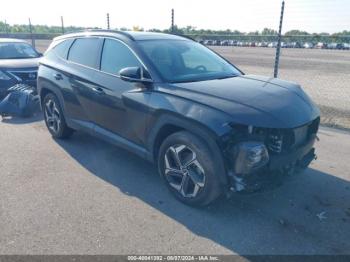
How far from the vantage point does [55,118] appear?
5672mm

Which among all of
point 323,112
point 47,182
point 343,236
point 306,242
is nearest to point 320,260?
point 306,242

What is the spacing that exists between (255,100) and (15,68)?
7.05 metres

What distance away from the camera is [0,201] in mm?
3703

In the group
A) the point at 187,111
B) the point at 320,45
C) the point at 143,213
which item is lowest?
the point at 143,213

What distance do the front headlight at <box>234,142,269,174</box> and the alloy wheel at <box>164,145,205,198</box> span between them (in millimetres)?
437

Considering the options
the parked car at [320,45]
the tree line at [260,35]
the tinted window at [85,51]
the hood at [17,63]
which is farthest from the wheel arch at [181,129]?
the parked car at [320,45]

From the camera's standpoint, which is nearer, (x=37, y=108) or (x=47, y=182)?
(x=47, y=182)

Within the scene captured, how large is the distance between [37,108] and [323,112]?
6719 mm

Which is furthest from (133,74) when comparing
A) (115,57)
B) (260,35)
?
(260,35)

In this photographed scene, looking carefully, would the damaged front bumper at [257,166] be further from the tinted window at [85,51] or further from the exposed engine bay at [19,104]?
the exposed engine bay at [19,104]

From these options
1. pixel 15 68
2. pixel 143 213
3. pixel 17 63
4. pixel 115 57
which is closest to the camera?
pixel 143 213

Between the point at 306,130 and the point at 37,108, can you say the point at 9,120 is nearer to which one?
the point at 37,108

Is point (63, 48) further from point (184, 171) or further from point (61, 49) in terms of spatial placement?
point (184, 171)

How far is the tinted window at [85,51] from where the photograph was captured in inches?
184
